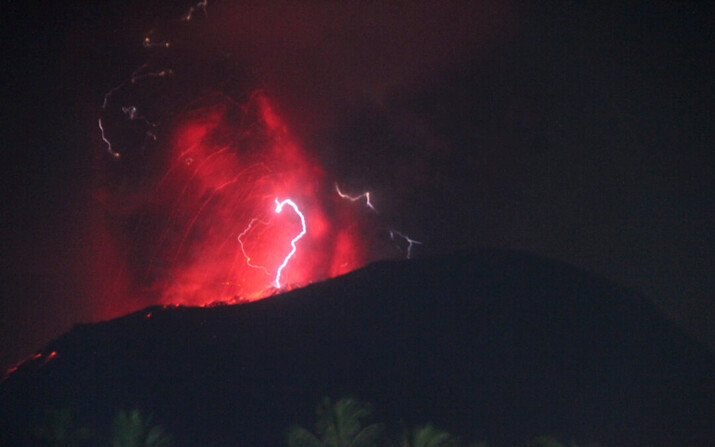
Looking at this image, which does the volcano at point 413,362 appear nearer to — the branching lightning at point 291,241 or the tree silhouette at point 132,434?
the branching lightning at point 291,241

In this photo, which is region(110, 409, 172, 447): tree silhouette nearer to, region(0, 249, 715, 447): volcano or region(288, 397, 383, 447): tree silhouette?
region(288, 397, 383, 447): tree silhouette

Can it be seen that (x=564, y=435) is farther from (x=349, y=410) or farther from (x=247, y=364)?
(x=247, y=364)

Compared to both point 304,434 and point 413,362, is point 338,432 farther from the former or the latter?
point 413,362

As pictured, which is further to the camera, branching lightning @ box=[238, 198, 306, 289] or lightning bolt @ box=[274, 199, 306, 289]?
lightning bolt @ box=[274, 199, 306, 289]

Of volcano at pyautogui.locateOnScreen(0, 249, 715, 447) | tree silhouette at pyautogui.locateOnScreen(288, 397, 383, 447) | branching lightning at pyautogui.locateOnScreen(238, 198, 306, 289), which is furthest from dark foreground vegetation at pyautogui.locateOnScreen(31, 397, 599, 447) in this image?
branching lightning at pyautogui.locateOnScreen(238, 198, 306, 289)

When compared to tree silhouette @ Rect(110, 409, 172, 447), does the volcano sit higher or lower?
higher

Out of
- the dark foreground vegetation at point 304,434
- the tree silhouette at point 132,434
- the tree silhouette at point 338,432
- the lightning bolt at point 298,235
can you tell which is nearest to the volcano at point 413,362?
the dark foreground vegetation at point 304,434
